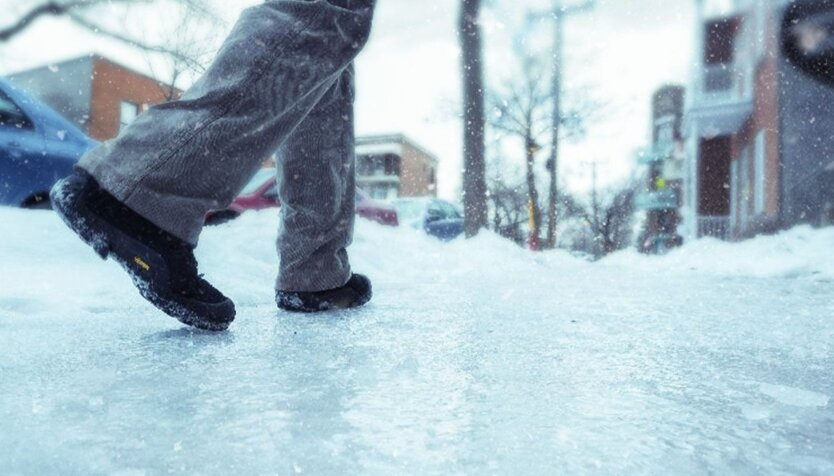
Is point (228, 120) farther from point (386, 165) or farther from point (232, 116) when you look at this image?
point (386, 165)

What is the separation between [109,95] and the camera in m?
25.5

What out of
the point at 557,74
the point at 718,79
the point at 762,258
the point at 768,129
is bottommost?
the point at 762,258

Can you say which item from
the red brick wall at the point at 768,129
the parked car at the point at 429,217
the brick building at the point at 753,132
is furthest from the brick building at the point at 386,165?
the red brick wall at the point at 768,129

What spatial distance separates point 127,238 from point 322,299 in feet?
2.01

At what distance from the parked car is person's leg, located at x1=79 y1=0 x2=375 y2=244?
9.33m

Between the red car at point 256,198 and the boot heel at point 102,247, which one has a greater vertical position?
the red car at point 256,198

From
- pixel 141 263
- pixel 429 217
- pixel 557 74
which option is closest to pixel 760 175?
pixel 429 217

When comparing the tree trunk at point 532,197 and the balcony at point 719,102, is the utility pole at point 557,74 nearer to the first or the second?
the tree trunk at point 532,197

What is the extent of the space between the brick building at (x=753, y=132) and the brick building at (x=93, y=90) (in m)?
19.1

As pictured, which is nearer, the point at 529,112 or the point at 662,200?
the point at 529,112

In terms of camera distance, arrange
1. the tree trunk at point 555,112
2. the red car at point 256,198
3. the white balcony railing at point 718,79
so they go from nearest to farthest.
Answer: the red car at point 256,198, the white balcony railing at point 718,79, the tree trunk at point 555,112

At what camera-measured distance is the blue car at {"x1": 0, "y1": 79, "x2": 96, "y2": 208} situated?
10.6 feet

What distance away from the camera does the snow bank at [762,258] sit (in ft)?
13.2

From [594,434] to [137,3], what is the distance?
52.1 ft
